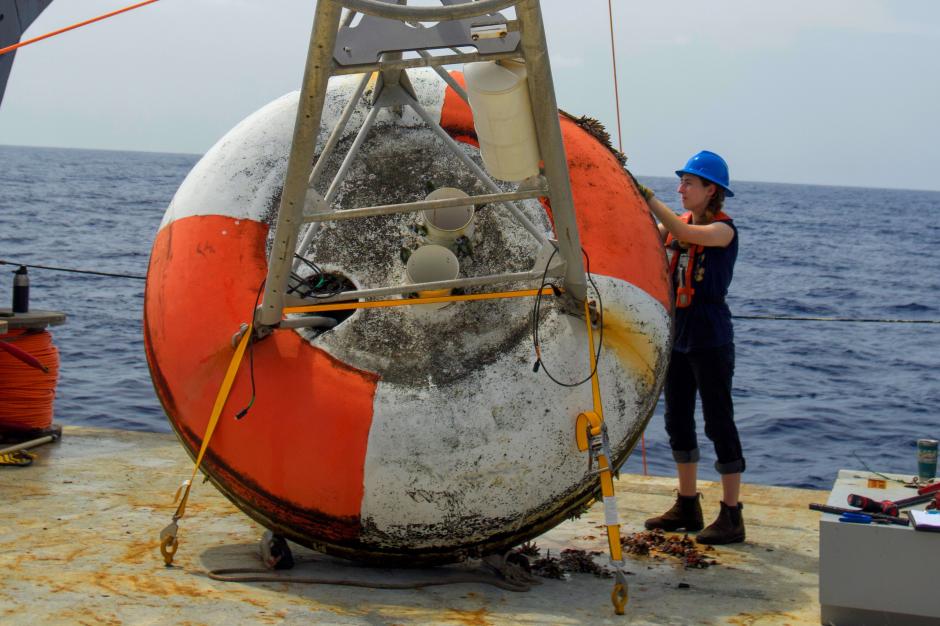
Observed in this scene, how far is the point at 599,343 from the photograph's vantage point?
3.92 metres

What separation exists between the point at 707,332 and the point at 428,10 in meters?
1.97

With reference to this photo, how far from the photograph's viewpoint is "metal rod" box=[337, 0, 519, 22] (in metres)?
3.12

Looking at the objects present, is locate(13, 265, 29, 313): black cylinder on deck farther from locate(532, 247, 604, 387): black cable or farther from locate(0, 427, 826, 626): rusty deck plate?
locate(532, 247, 604, 387): black cable

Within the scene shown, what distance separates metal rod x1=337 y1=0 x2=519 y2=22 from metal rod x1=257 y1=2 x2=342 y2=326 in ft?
0.27

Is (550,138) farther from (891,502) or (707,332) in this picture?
(891,502)

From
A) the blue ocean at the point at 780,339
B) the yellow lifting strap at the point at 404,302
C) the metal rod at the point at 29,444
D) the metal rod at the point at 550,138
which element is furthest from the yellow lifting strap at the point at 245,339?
the blue ocean at the point at 780,339

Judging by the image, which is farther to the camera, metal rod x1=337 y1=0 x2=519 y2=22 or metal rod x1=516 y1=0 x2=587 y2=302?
metal rod x1=516 y1=0 x2=587 y2=302

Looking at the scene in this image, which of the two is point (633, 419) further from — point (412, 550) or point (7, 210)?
point (7, 210)

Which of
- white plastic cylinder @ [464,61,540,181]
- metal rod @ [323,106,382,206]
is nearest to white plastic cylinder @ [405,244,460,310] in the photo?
metal rod @ [323,106,382,206]

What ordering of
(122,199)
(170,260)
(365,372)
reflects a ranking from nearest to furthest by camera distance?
(365,372)
(170,260)
(122,199)

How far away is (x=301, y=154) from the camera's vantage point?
11.5ft

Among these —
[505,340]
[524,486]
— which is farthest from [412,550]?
[505,340]

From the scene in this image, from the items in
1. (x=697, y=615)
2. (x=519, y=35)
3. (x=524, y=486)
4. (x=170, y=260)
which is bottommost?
(x=697, y=615)

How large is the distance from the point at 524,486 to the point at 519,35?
1407 mm
